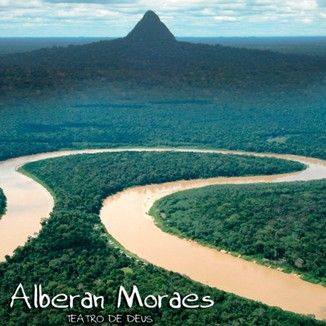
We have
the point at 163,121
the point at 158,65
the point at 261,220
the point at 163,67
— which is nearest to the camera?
the point at 261,220

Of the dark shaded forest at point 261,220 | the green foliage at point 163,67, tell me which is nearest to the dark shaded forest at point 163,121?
the green foliage at point 163,67

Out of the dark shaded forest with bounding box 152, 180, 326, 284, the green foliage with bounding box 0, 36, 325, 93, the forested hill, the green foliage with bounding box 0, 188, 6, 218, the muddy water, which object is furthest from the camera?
the forested hill

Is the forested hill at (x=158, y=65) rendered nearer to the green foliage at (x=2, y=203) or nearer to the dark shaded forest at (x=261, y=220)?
the green foliage at (x=2, y=203)

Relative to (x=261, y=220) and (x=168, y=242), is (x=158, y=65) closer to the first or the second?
(x=261, y=220)

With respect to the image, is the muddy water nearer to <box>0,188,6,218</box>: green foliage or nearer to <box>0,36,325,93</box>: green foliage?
<box>0,188,6,218</box>: green foliage

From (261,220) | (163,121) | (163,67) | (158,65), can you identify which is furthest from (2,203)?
(158,65)

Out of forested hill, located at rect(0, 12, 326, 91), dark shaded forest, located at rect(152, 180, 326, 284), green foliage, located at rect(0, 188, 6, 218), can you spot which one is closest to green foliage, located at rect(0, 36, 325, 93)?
forested hill, located at rect(0, 12, 326, 91)

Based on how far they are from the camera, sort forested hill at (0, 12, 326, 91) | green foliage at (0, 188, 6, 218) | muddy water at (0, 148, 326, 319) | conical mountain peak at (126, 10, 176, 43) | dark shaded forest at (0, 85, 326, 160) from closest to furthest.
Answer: muddy water at (0, 148, 326, 319), green foliage at (0, 188, 6, 218), dark shaded forest at (0, 85, 326, 160), forested hill at (0, 12, 326, 91), conical mountain peak at (126, 10, 176, 43)
